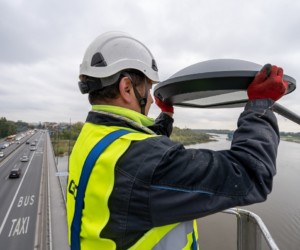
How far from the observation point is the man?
67cm

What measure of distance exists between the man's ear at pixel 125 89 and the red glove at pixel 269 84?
0.44 m

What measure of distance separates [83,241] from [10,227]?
10970 mm

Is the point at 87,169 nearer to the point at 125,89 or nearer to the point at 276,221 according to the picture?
the point at 125,89

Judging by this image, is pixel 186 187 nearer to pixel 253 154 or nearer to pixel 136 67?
pixel 253 154

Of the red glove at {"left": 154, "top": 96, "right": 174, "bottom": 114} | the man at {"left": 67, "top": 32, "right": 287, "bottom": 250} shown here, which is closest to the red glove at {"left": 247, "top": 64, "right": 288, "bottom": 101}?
Result: the man at {"left": 67, "top": 32, "right": 287, "bottom": 250}

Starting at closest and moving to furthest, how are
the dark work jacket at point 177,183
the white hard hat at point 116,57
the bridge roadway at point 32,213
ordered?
the dark work jacket at point 177,183 → the white hard hat at point 116,57 → the bridge roadway at point 32,213

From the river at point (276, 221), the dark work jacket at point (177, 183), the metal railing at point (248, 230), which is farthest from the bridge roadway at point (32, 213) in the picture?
the dark work jacket at point (177, 183)

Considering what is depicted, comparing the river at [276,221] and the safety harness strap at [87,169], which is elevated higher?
the safety harness strap at [87,169]

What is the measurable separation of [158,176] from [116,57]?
0.53 meters

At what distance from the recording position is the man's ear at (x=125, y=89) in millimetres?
893

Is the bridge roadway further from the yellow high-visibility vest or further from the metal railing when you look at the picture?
the yellow high-visibility vest

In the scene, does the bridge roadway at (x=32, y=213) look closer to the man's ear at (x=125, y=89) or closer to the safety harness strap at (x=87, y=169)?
the safety harness strap at (x=87, y=169)

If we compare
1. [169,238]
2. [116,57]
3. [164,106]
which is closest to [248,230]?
[164,106]

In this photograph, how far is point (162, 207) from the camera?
0.67 m
